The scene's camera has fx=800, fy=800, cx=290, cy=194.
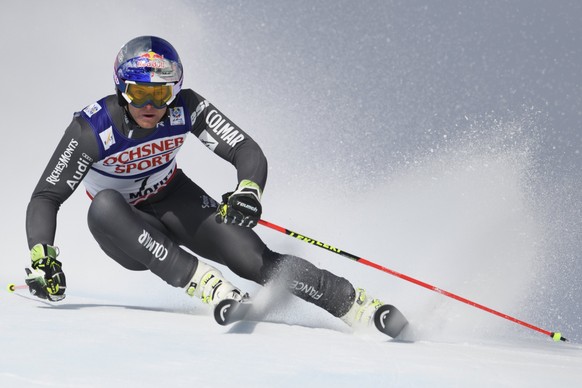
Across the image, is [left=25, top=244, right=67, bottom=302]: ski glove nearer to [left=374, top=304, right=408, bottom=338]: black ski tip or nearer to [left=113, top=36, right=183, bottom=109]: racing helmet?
[left=113, top=36, right=183, bottom=109]: racing helmet

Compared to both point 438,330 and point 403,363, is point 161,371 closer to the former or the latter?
point 403,363

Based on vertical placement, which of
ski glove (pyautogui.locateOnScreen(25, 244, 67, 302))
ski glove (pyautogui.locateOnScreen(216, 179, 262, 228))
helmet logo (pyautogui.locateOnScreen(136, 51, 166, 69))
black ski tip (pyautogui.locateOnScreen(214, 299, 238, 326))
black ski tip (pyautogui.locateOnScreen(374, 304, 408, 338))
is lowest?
ski glove (pyautogui.locateOnScreen(25, 244, 67, 302))

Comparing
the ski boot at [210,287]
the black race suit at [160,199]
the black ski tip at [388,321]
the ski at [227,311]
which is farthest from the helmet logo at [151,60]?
the black ski tip at [388,321]

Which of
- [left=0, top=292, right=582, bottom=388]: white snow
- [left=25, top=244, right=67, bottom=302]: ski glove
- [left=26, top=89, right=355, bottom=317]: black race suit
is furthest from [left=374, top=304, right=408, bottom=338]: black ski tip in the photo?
[left=25, top=244, right=67, bottom=302]: ski glove

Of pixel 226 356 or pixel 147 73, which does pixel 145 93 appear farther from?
pixel 226 356

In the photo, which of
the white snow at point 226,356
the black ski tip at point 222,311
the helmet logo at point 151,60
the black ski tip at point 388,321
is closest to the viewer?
the white snow at point 226,356

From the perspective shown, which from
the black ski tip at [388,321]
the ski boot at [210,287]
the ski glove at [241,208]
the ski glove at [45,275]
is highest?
the ski glove at [241,208]

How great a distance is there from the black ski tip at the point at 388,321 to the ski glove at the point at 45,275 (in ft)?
4.66

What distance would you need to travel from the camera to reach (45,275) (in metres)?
3.62

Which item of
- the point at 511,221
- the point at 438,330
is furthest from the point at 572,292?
the point at 438,330

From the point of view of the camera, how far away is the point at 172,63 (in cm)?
383

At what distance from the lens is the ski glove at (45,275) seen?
11.9 feet

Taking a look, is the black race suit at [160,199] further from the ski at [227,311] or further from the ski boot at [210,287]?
the ski at [227,311]

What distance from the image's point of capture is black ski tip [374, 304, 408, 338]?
141 inches
